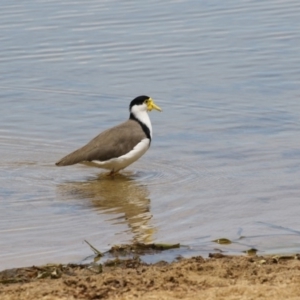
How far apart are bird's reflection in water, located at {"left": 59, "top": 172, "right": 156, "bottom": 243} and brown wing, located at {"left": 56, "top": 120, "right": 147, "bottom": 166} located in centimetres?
30

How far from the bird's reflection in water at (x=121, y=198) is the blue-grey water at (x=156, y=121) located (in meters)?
0.02

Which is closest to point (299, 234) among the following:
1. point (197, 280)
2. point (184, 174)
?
point (197, 280)

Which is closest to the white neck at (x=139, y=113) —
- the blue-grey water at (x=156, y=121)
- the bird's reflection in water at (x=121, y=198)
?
the blue-grey water at (x=156, y=121)

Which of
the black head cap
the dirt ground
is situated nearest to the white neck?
the black head cap

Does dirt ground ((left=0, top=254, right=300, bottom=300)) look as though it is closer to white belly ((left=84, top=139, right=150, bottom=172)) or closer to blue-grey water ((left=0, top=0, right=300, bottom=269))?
blue-grey water ((left=0, top=0, right=300, bottom=269))

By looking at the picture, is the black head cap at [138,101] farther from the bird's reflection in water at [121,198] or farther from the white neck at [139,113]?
the bird's reflection in water at [121,198]

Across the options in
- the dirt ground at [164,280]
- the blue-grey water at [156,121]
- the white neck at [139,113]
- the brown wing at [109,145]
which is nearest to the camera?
the dirt ground at [164,280]

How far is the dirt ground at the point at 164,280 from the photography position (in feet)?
22.1

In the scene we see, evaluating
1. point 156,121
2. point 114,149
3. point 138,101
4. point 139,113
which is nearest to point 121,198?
point 114,149

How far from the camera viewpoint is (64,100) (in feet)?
50.1

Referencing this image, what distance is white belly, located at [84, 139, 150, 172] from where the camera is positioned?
12.2m

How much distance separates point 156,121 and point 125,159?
217 centimetres

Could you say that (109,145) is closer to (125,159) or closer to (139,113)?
(125,159)

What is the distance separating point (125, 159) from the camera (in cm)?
1218
